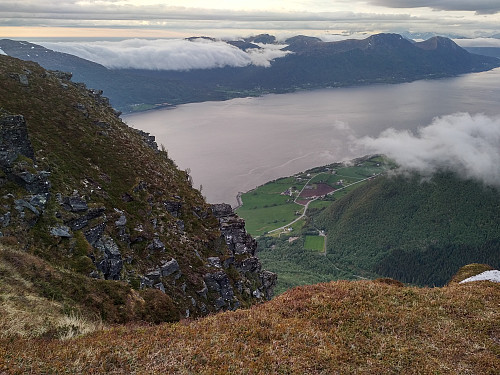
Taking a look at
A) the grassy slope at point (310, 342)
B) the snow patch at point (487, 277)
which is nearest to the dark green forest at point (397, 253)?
the snow patch at point (487, 277)

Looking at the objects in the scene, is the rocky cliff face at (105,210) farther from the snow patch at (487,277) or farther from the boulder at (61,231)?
the snow patch at (487,277)

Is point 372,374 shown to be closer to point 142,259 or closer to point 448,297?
point 448,297

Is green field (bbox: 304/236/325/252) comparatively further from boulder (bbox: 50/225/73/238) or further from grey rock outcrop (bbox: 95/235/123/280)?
boulder (bbox: 50/225/73/238)

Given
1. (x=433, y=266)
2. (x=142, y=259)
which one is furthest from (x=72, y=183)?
(x=433, y=266)

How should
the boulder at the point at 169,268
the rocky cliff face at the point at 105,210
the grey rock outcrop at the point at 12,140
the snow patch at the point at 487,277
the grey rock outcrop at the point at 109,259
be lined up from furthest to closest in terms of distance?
the boulder at the point at 169,268 < the snow patch at the point at 487,277 < the grey rock outcrop at the point at 12,140 < the grey rock outcrop at the point at 109,259 < the rocky cliff face at the point at 105,210

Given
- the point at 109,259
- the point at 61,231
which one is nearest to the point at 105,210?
the point at 109,259
